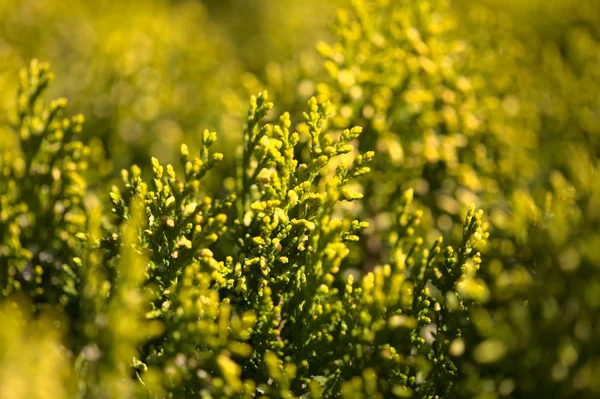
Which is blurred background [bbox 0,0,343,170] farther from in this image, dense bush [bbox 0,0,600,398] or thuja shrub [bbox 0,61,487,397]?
thuja shrub [bbox 0,61,487,397]

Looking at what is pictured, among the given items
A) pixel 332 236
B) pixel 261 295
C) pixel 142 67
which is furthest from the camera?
pixel 142 67

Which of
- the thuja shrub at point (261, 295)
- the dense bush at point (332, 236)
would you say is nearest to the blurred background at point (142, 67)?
the dense bush at point (332, 236)

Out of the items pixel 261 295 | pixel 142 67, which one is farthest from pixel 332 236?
pixel 142 67

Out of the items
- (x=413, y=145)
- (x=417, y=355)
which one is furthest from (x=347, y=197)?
(x=413, y=145)

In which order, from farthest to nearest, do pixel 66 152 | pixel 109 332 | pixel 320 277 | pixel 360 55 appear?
pixel 360 55 < pixel 66 152 < pixel 320 277 < pixel 109 332

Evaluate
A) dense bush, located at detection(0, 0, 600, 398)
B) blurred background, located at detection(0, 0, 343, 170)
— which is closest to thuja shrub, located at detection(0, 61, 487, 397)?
dense bush, located at detection(0, 0, 600, 398)

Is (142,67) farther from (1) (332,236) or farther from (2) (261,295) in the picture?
(1) (332,236)

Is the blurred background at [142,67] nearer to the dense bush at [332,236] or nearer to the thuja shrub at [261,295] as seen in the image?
the dense bush at [332,236]

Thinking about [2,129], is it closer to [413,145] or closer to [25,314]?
[25,314]

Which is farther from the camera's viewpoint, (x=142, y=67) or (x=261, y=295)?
(x=142, y=67)
